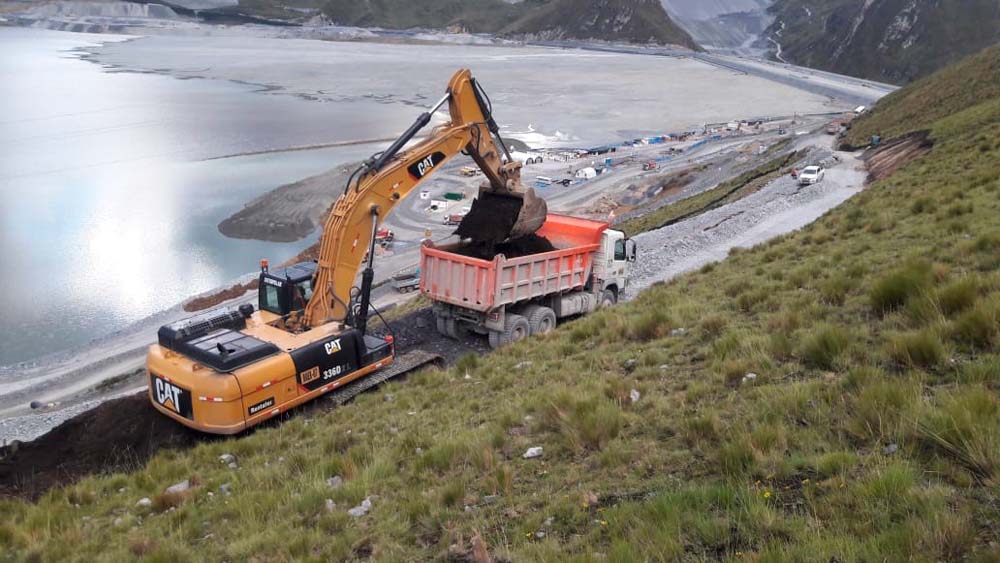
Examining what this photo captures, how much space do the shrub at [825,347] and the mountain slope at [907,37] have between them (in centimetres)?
14421

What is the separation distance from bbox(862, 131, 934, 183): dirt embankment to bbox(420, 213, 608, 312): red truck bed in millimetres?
17002

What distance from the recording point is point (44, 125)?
224 ft

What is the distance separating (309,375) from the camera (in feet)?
36.1

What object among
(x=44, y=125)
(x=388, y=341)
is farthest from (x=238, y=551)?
(x=44, y=125)

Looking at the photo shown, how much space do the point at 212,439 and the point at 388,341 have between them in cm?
339

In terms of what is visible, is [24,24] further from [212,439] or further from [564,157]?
[212,439]

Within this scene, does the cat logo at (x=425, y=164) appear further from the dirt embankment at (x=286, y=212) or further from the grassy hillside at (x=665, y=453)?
the dirt embankment at (x=286, y=212)

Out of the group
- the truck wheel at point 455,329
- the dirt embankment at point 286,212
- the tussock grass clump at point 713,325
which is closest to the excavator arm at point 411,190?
the truck wheel at point 455,329

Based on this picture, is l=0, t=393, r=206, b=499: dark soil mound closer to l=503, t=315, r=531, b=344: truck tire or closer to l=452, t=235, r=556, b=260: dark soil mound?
l=503, t=315, r=531, b=344: truck tire

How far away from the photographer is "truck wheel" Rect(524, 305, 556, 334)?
46.4 feet

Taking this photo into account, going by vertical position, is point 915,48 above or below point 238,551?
above

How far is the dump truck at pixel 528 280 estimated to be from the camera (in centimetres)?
1343

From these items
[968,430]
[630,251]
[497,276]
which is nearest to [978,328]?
[968,430]

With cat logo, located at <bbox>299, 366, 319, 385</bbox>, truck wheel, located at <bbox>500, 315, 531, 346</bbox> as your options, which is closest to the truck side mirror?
truck wheel, located at <bbox>500, 315, 531, 346</bbox>
